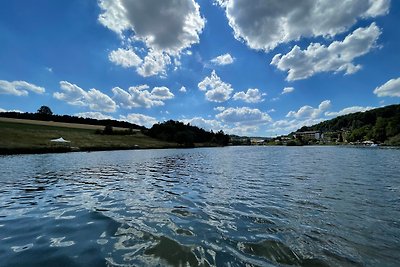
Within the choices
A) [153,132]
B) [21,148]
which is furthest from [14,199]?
[153,132]

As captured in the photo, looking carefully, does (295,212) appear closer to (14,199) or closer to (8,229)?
(8,229)

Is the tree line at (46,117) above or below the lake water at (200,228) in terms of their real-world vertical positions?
above

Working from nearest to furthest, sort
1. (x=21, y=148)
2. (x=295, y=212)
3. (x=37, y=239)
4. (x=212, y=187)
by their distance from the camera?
(x=37, y=239) < (x=295, y=212) < (x=212, y=187) < (x=21, y=148)

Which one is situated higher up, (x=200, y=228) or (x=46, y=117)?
(x=46, y=117)

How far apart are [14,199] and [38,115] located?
171536 millimetres

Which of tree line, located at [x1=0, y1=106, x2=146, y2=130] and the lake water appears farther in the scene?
tree line, located at [x1=0, y1=106, x2=146, y2=130]

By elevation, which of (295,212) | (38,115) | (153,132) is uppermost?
(38,115)

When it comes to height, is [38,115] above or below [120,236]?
above

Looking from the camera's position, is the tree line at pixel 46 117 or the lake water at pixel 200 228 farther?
the tree line at pixel 46 117

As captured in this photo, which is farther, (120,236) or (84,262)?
(120,236)

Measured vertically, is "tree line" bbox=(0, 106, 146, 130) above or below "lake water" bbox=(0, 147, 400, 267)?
above

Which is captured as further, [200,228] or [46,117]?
[46,117]

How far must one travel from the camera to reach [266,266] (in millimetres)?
5344

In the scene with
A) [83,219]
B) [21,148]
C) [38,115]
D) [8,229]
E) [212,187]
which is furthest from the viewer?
[38,115]
